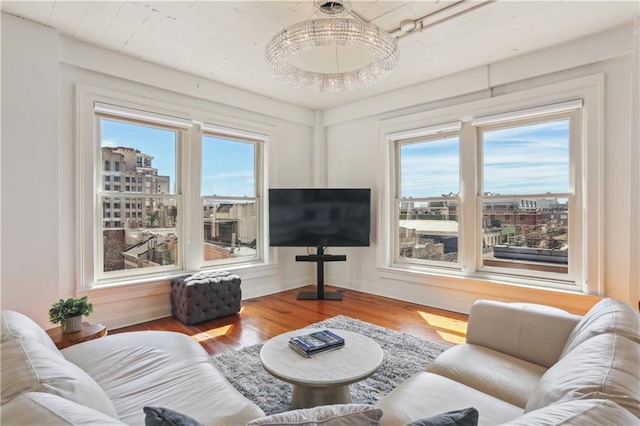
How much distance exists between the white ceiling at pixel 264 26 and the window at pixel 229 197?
112 centimetres

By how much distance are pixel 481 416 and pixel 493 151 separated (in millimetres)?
3370

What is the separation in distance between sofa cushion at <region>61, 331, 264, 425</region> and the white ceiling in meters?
2.52

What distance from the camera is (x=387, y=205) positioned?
15.7 feet

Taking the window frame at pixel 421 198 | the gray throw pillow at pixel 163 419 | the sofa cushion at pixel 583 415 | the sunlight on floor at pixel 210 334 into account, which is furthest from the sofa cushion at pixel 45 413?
the window frame at pixel 421 198

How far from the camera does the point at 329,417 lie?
756 mm

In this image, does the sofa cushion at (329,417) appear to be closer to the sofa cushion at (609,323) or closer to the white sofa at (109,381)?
the white sofa at (109,381)

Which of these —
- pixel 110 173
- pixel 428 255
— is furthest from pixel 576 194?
pixel 110 173

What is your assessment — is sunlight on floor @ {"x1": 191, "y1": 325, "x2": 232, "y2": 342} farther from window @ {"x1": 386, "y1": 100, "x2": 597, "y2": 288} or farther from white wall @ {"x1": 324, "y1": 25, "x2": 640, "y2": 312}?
window @ {"x1": 386, "y1": 100, "x2": 597, "y2": 288}

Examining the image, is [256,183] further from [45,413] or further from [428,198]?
[45,413]

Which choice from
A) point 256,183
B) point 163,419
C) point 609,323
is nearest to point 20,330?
point 163,419

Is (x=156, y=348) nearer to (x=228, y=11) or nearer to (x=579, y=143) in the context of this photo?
(x=228, y=11)

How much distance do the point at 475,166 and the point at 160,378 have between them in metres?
3.85

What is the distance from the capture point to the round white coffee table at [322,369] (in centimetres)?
174

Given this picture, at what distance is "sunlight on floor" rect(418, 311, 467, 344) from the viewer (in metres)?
3.20
